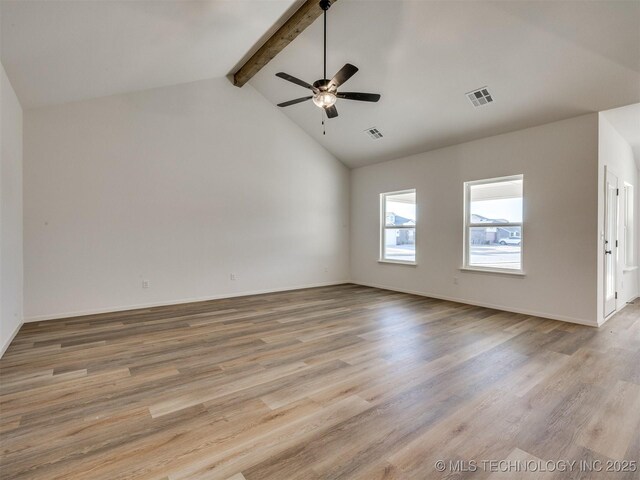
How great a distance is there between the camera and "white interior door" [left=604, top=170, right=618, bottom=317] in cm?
437

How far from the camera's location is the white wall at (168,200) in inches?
174

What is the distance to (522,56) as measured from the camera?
Answer: 370cm

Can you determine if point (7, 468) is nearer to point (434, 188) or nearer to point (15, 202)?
point (15, 202)

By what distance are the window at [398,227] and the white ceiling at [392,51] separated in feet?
5.66

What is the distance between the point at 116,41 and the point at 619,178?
7.12 m

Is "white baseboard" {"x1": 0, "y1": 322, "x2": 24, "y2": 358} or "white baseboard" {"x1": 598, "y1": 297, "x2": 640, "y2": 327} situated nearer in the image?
"white baseboard" {"x1": 0, "y1": 322, "x2": 24, "y2": 358}

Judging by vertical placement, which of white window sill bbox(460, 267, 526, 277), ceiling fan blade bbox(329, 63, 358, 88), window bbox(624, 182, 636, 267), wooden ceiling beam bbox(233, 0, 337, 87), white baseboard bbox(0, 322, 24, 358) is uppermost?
wooden ceiling beam bbox(233, 0, 337, 87)

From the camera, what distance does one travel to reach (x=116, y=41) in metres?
3.50

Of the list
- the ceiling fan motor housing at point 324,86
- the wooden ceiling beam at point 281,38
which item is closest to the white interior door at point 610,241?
the ceiling fan motor housing at point 324,86

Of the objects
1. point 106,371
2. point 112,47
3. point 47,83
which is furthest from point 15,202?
point 106,371

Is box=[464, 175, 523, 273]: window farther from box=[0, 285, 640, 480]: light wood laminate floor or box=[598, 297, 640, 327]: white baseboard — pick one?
box=[0, 285, 640, 480]: light wood laminate floor

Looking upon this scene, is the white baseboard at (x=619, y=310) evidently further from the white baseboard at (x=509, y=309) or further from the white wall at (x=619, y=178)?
the white baseboard at (x=509, y=309)

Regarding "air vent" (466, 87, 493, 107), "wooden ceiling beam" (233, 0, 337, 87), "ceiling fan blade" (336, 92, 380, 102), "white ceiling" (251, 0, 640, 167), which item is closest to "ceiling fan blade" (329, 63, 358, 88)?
"ceiling fan blade" (336, 92, 380, 102)

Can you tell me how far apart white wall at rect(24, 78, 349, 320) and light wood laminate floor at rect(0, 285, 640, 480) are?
998 millimetres
